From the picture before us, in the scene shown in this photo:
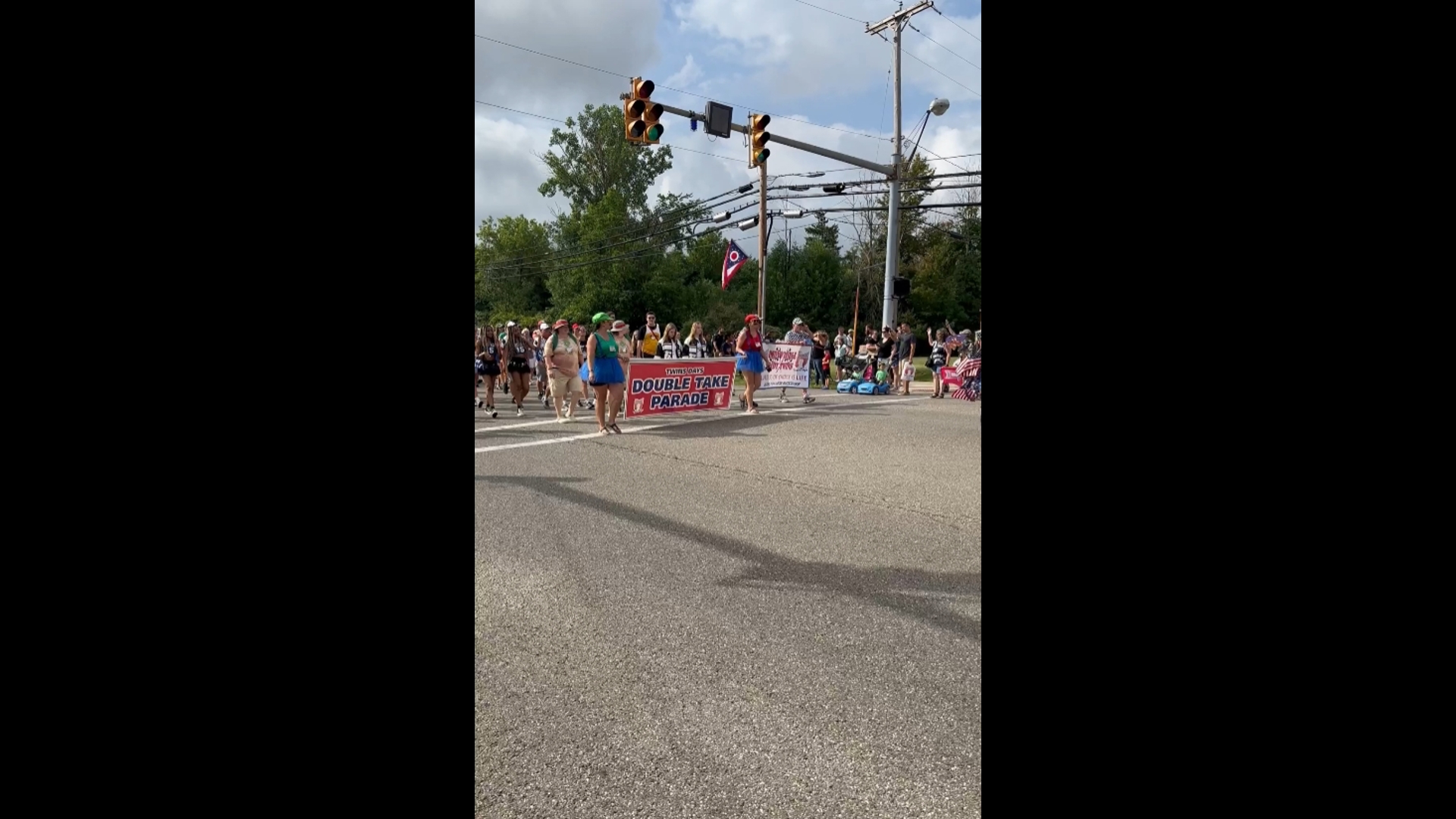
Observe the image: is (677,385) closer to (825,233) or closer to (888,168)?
(888,168)

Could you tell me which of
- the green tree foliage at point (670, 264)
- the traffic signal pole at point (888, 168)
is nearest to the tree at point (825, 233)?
the green tree foliage at point (670, 264)

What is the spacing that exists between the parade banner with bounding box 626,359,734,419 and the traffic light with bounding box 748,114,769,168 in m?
4.76

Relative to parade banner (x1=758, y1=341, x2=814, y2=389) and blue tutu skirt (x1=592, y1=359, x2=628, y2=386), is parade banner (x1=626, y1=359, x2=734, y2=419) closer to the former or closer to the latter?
blue tutu skirt (x1=592, y1=359, x2=628, y2=386)

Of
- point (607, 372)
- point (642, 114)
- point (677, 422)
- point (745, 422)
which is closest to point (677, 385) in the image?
point (677, 422)

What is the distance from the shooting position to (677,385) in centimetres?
1276

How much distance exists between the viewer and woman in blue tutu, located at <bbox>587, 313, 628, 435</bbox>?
1038 cm

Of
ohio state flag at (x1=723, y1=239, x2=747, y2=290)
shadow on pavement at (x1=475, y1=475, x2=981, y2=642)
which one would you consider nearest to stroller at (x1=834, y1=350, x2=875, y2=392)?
ohio state flag at (x1=723, y1=239, x2=747, y2=290)

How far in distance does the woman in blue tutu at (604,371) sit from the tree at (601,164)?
41.5m

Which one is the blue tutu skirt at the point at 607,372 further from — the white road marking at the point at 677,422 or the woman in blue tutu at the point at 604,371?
the white road marking at the point at 677,422
